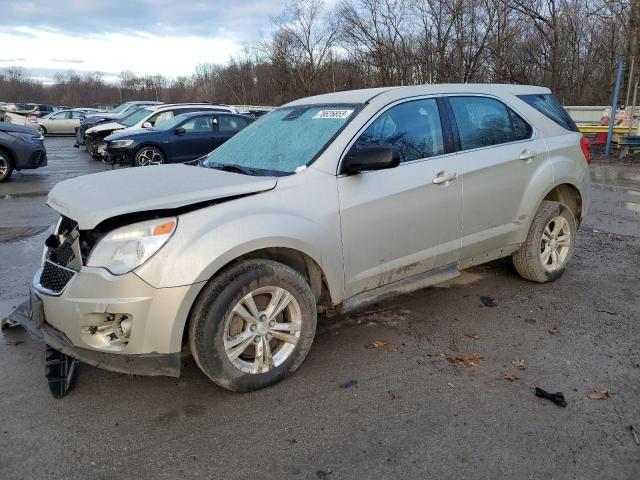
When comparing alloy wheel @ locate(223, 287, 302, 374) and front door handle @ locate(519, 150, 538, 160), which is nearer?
alloy wheel @ locate(223, 287, 302, 374)

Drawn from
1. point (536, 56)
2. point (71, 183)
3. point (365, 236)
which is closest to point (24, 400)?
point (71, 183)

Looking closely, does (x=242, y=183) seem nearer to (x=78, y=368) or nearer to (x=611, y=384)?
(x=78, y=368)

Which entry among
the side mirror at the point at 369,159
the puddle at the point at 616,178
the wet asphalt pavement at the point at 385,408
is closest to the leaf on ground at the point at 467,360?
the wet asphalt pavement at the point at 385,408

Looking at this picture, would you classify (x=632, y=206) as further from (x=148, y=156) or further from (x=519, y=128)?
(x=148, y=156)

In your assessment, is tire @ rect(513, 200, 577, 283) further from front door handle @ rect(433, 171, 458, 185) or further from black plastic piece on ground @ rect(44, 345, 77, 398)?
black plastic piece on ground @ rect(44, 345, 77, 398)

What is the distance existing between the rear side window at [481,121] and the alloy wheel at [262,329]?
2013mm

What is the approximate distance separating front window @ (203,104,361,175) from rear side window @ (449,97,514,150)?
38.8 inches

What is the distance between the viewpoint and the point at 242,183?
10.9 ft

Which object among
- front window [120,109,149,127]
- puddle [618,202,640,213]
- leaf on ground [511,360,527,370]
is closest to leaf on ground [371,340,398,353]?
leaf on ground [511,360,527,370]

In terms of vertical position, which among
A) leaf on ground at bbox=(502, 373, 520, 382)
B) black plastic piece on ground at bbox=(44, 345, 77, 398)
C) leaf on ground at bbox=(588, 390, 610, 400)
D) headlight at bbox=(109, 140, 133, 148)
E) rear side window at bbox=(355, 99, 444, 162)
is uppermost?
rear side window at bbox=(355, 99, 444, 162)

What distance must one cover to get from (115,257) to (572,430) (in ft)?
8.64

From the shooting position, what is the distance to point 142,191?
323cm

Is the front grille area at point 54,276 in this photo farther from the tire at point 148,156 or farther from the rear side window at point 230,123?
the rear side window at point 230,123

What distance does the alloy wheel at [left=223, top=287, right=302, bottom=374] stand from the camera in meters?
3.18
